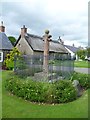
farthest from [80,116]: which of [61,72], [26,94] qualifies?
[61,72]

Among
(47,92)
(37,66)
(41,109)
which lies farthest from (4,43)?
(41,109)

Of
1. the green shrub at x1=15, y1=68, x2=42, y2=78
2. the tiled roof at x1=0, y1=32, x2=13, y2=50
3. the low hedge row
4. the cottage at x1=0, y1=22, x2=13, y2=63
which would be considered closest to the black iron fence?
the green shrub at x1=15, y1=68, x2=42, y2=78

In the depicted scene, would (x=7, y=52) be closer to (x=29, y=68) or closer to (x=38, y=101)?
(x=29, y=68)

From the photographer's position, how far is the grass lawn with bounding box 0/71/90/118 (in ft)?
28.3

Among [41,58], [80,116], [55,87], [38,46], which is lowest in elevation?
[80,116]

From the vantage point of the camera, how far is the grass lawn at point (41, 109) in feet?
28.3

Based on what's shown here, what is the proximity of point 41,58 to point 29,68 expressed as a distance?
1456mm

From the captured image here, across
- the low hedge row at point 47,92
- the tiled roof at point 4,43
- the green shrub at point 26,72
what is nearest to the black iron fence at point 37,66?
the green shrub at point 26,72

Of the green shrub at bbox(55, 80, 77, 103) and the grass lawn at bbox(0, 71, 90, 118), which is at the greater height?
the green shrub at bbox(55, 80, 77, 103)

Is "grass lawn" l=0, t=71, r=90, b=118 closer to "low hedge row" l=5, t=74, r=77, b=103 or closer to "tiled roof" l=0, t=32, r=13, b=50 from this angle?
"low hedge row" l=5, t=74, r=77, b=103

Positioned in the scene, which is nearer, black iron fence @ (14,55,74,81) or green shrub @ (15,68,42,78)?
green shrub @ (15,68,42,78)

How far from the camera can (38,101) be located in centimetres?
1058

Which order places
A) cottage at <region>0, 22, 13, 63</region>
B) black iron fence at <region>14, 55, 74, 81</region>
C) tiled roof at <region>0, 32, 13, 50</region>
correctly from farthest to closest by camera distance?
1. tiled roof at <region>0, 32, 13, 50</region>
2. cottage at <region>0, 22, 13, 63</region>
3. black iron fence at <region>14, 55, 74, 81</region>

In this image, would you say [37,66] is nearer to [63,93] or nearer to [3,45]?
[63,93]
